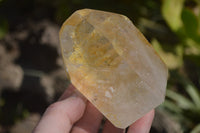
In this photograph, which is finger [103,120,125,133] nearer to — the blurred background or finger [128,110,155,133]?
finger [128,110,155,133]

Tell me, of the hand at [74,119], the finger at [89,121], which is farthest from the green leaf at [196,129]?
the finger at [89,121]

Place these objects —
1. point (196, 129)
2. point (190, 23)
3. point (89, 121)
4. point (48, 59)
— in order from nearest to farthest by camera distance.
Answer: point (89, 121) → point (190, 23) → point (196, 129) → point (48, 59)

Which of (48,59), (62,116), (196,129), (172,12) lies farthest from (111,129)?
(48,59)

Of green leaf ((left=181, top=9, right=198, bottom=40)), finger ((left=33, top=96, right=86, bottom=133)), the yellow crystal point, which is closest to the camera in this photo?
finger ((left=33, top=96, right=86, bottom=133))

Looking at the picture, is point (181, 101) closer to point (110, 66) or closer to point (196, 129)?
point (196, 129)

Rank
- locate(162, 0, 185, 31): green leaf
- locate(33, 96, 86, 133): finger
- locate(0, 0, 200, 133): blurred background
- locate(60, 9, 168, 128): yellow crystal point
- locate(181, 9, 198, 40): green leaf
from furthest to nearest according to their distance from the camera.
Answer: locate(0, 0, 200, 133): blurred background
locate(162, 0, 185, 31): green leaf
locate(181, 9, 198, 40): green leaf
locate(60, 9, 168, 128): yellow crystal point
locate(33, 96, 86, 133): finger

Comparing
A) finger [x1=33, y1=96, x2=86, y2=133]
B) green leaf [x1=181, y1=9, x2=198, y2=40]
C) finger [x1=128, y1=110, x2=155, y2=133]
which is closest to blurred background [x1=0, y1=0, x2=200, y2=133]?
green leaf [x1=181, y1=9, x2=198, y2=40]
